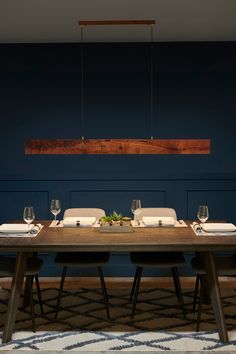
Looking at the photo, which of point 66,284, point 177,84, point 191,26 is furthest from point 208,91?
point 66,284

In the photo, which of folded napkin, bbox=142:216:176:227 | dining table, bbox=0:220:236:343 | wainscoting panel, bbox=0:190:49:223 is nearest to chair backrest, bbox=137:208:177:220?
folded napkin, bbox=142:216:176:227

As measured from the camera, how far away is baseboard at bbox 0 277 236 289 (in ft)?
16.4

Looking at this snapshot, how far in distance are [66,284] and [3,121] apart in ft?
5.49

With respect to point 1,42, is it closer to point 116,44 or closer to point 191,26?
point 116,44

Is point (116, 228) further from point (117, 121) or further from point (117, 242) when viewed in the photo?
point (117, 121)

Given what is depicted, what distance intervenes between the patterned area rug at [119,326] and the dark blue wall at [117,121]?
3.24 ft

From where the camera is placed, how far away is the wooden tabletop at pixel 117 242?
3.38m

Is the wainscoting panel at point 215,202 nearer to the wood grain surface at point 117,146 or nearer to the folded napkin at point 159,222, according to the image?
the folded napkin at point 159,222

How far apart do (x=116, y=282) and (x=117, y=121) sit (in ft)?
5.02

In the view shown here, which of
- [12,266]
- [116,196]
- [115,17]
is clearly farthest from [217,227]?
[115,17]

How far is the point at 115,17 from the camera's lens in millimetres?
4438

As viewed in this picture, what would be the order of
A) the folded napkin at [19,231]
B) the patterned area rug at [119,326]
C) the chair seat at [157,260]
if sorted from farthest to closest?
the chair seat at [157,260] → the folded napkin at [19,231] → the patterned area rug at [119,326]

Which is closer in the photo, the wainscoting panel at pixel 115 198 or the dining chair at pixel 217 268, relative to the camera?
the dining chair at pixel 217 268

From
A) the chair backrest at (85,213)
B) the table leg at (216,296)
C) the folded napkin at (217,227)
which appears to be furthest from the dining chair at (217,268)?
the chair backrest at (85,213)
